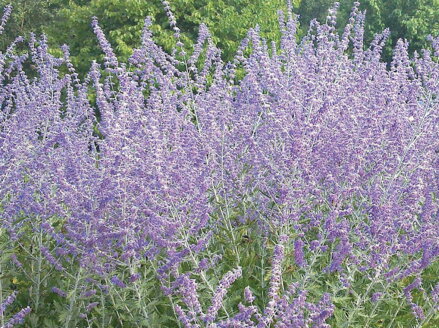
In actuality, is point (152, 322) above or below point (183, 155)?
below

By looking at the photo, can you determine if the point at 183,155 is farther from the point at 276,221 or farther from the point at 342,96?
the point at 342,96

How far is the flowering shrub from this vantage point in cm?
352

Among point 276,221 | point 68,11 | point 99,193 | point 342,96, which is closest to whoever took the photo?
point 99,193

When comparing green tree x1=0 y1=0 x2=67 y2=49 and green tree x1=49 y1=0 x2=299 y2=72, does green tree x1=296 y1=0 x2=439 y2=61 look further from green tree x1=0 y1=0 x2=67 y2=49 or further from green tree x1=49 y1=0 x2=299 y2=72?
green tree x1=0 y1=0 x2=67 y2=49

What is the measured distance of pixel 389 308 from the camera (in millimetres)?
4215

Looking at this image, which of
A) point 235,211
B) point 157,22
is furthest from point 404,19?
point 235,211

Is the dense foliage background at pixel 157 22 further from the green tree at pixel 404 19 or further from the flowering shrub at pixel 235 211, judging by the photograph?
the flowering shrub at pixel 235 211

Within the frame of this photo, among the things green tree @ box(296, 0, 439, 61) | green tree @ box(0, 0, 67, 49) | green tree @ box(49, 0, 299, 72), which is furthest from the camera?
green tree @ box(296, 0, 439, 61)

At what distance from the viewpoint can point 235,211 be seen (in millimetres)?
A: 4742

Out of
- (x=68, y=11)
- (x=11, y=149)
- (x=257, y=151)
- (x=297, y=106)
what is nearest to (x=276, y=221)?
Answer: (x=257, y=151)

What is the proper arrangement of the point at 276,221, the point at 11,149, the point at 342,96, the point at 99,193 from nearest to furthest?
1. the point at 99,193
2. the point at 276,221
3. the point at 11,149
4. the point at 342,96

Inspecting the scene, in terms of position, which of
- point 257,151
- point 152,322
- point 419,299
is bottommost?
point 419,299

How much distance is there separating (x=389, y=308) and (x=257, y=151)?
52.1 inches

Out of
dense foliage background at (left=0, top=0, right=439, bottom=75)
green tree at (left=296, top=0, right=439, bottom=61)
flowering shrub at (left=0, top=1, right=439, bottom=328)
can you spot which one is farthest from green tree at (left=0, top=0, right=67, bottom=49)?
flowering shrub at (left=0, top=1, right=439, bottom=328)
